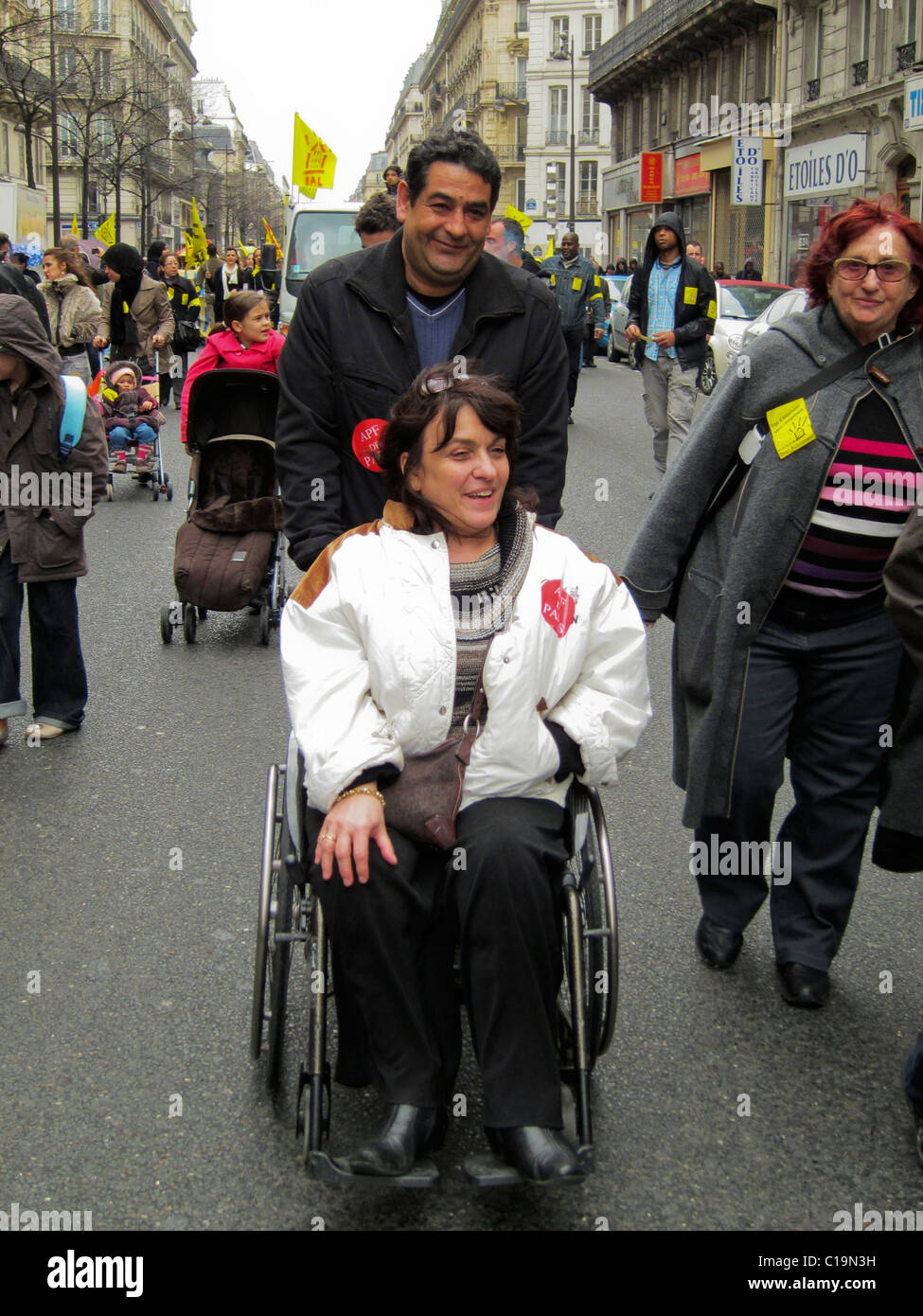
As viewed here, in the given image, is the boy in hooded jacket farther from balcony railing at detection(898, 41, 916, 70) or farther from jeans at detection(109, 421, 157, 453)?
balcony railing at detection(898, 41, 916, 70)

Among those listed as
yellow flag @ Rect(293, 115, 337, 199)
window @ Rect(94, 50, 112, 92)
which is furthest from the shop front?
window @ Rect(94, 50, 112, 92)

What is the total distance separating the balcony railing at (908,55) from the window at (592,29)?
51.4 metres

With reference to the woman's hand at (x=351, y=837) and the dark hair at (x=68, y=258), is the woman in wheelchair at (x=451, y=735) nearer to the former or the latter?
the woman's hand at (x=351, y=837)

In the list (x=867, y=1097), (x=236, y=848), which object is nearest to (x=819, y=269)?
(x=867, y=1097)

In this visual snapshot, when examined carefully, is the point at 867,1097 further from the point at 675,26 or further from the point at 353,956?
the point at 675,26

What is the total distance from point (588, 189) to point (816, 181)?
50615 mm

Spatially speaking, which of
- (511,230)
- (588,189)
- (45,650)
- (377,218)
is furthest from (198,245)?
(588,189)

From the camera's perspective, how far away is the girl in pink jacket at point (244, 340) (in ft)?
26.3

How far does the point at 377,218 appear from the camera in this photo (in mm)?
7609

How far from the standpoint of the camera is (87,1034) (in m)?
3.63

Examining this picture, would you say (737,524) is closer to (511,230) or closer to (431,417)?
(431,417)
